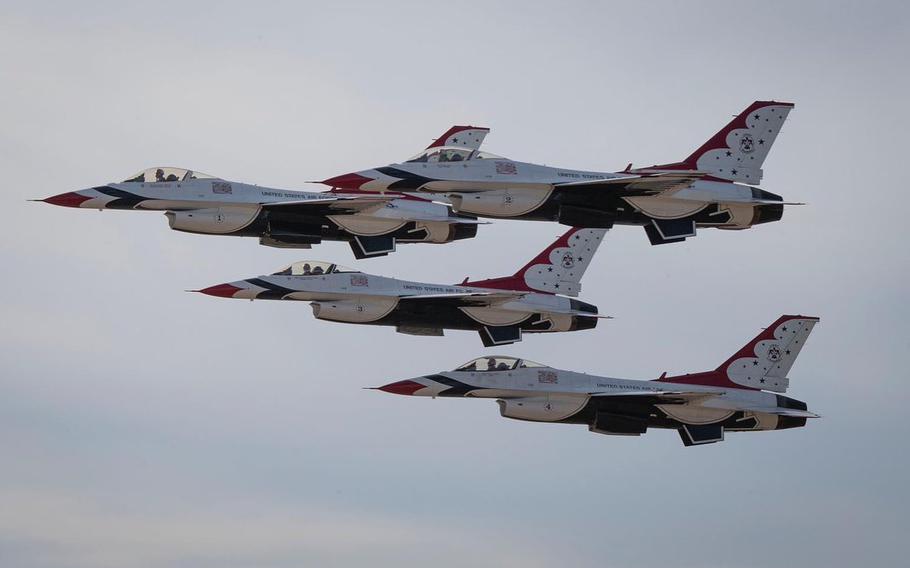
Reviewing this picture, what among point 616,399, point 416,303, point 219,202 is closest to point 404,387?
point 416,303

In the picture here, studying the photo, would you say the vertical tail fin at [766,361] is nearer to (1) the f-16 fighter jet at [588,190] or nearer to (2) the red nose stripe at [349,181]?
(1) the f-16 fighter jet at [588,190]

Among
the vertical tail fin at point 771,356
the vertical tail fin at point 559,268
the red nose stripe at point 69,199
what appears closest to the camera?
the red nose stripe at point 69,199

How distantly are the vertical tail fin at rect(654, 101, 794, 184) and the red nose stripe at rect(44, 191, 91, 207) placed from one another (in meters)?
21.8

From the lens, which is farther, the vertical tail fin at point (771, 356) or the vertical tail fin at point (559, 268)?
the vertical tail fin at point (559, 268)

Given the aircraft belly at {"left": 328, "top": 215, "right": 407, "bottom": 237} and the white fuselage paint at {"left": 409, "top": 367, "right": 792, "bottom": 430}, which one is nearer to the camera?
the aircraft belly at {"left": 328, "top": 215, "right": 407, "bottom": 237}

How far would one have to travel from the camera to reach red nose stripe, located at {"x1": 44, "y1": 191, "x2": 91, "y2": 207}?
7456cm

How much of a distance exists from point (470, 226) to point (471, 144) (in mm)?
8880

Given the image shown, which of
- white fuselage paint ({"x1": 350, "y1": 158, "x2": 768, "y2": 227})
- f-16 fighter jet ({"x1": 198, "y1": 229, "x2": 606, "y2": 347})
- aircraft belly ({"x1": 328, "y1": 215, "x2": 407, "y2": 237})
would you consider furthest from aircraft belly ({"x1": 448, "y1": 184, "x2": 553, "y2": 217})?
f-16 fighter jet ({"x1": 198, "y1": 229, "x2": 606, "y2": 347})

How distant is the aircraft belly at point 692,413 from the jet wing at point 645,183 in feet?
28.7

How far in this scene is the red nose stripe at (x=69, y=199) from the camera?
74562 millimetres

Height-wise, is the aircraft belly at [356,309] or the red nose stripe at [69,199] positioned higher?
the red nose stripe at [69,199]

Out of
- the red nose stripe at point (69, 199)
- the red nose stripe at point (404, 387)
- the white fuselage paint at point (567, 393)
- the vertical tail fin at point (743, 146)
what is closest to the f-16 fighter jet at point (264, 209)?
the red nose stripe at point (69, 199)

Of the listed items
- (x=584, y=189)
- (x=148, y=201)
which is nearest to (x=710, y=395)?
(x=584, y=189)

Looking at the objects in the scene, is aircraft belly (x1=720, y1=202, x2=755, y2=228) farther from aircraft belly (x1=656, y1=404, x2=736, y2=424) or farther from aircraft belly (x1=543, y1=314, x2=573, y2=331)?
aircraft belly (x1=543, y1=314, x2=573, y2=331)
